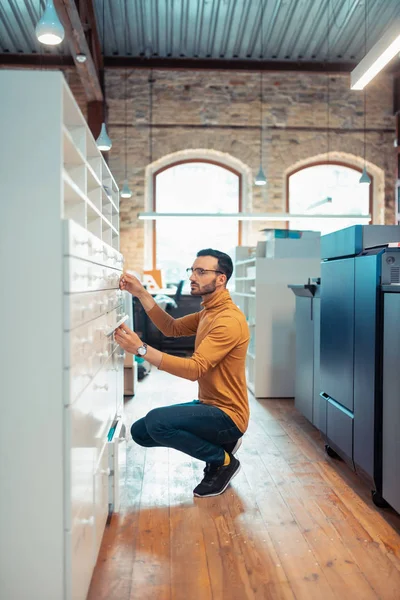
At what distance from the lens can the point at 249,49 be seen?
9.26m

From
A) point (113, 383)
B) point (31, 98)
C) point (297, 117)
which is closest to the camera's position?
point (31, 98)

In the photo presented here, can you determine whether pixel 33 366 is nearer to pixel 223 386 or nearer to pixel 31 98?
pixel 31 98

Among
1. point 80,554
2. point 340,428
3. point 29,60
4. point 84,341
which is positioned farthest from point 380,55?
point 29,60

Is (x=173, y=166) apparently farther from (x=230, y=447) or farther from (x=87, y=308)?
(x=87, y=308)

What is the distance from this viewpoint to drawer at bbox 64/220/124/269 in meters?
1.62

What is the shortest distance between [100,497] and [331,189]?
899 cm

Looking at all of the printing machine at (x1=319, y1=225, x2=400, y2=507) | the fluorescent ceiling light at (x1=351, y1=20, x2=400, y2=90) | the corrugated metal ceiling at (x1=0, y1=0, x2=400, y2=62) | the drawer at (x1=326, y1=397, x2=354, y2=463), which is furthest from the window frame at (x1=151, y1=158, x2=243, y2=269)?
the drawer at (x1=326, y1=397, x2=354, y2=463)

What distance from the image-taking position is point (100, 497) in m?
2.28

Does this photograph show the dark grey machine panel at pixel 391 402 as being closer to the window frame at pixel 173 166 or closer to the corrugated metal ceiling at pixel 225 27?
the corrugated metal ceiling at pixel 225 27

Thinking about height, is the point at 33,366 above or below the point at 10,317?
below

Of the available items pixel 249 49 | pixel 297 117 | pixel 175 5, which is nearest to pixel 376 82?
pixel 297 117

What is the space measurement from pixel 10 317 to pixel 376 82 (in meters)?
9.99

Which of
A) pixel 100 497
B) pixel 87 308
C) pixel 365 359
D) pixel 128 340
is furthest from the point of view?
pixel 365 359

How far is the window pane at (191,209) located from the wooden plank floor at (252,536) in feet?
22.3
